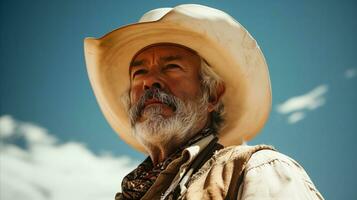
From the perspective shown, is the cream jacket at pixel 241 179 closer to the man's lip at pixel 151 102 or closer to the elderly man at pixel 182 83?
the elderly man at pixel 182 83

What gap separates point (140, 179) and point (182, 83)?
818 millimetres

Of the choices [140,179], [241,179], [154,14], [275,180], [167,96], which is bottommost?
[275,180]

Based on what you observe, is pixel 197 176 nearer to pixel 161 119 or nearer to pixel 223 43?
pixel 161 119

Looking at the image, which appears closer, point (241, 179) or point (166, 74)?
point (241, 179)

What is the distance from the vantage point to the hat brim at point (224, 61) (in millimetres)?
3307

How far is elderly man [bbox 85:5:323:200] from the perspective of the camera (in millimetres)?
3046

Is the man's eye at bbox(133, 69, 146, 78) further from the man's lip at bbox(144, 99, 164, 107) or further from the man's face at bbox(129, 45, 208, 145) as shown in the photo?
the man's lip at bbox(144, 99, 164, 107)

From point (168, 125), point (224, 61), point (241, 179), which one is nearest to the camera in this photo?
point (241, 179)

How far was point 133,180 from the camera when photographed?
2.83m

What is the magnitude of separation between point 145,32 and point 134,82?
15.2 inches

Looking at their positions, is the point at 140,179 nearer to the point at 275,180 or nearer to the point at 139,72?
the point at 139,72

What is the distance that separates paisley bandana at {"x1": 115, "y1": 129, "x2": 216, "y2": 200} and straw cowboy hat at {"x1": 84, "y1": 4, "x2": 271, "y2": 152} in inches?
19.8

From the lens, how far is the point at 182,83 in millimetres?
3299

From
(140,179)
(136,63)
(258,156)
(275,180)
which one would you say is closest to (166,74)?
(136,63)
